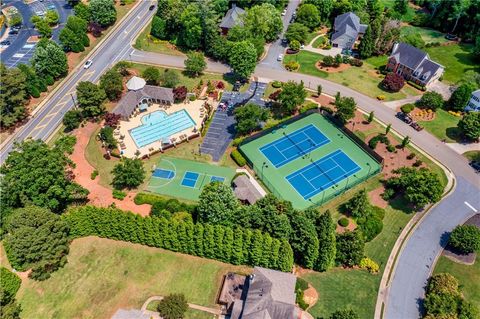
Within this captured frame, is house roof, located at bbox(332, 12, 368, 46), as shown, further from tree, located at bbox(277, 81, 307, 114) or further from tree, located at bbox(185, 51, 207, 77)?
tree, located at bbox(185, 51, 207, 77)

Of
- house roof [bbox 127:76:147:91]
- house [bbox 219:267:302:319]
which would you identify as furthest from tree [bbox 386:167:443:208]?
house roof [bbox 127:76:147:91]

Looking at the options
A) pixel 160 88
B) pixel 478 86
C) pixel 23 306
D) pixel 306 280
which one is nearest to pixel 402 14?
pixel 478 86

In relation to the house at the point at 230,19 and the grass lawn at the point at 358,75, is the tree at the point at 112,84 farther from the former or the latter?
the grass lawn at the point at 358,75

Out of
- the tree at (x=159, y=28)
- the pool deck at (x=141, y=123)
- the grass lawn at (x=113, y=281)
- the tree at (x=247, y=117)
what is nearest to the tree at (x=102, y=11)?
the tree at (x=159, y=28)

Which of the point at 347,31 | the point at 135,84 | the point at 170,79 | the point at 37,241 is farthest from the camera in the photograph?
the point at 347,31

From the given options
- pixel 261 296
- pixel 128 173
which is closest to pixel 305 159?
pixel 261 296

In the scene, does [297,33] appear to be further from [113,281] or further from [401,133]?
[113,281]
